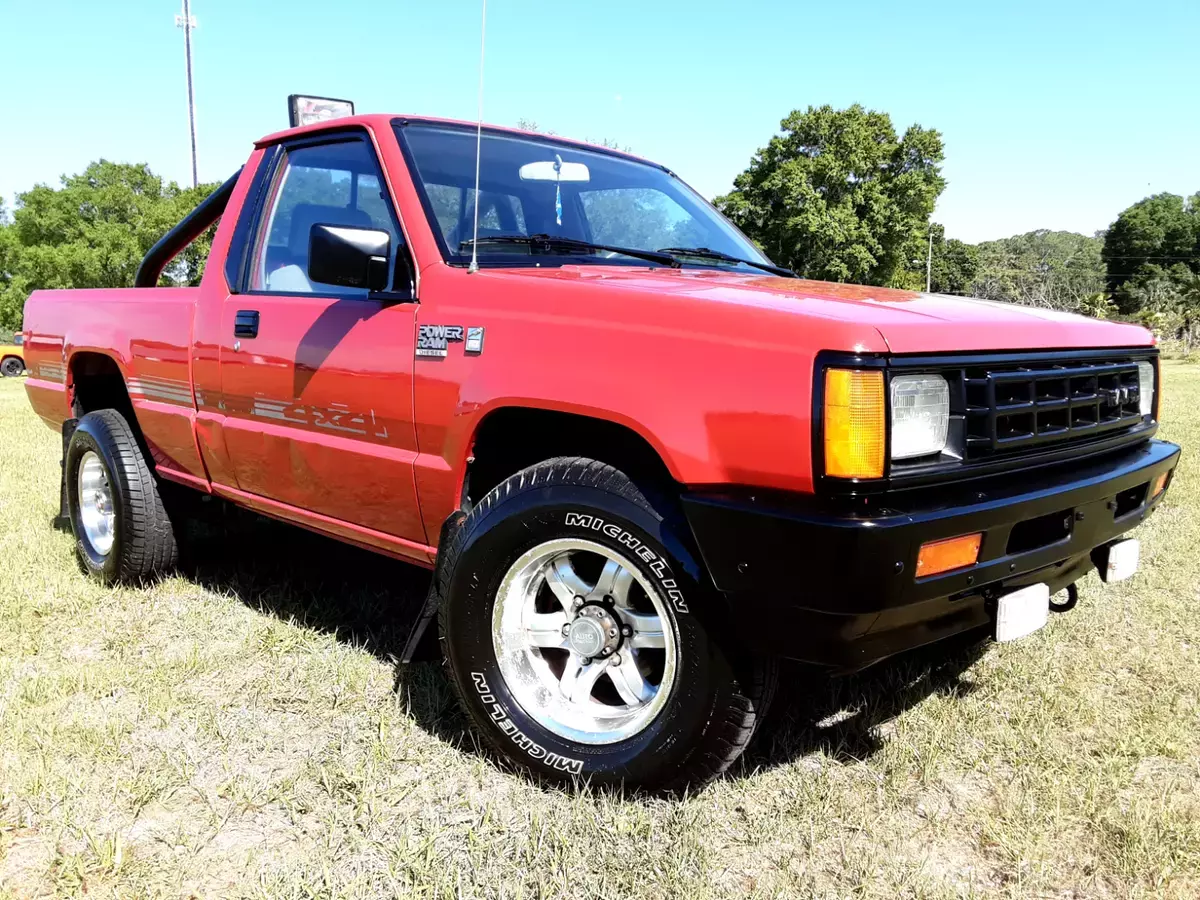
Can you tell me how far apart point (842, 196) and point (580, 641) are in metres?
42.3

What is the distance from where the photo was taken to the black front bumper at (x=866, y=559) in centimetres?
188

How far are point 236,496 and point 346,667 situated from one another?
0.89m

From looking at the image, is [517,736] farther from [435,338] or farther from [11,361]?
[11,361]

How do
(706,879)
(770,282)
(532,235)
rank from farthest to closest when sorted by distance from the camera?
1. (532,235)
2. (770,282)
3. (706,879)

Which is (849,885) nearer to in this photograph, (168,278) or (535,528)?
(535,528)

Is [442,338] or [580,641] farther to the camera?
[442,338]

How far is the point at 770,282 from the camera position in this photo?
9.16 ft

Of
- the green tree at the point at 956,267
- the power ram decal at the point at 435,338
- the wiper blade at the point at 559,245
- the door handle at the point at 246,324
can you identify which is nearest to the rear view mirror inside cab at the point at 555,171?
the wiper blade at the point at 559,245

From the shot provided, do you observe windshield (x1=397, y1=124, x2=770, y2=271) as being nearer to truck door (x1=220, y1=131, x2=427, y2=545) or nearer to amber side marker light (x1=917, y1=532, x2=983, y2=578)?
truck door (x1=220, y1=131, x2=427, y2=545)

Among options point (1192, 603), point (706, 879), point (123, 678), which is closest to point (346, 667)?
point (123, 678)

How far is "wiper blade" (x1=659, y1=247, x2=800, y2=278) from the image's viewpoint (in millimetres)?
3268

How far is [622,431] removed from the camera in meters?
2.38

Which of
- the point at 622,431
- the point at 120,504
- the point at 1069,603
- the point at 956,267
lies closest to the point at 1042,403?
the point at 1069,603

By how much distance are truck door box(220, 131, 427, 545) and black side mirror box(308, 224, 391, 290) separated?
0.41ft
